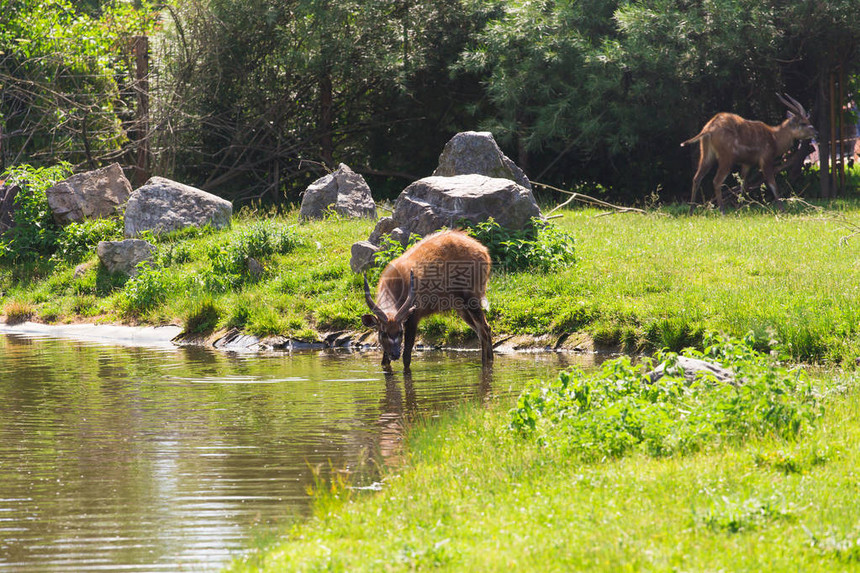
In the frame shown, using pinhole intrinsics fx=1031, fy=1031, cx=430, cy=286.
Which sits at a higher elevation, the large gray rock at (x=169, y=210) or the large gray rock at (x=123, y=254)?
the large gray rock at (x=169, y=210)

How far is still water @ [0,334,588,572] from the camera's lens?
5902 millimetres

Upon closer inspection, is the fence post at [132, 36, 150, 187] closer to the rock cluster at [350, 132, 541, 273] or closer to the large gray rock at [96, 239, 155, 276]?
the large gray rock at [96, 239, 155, 276]

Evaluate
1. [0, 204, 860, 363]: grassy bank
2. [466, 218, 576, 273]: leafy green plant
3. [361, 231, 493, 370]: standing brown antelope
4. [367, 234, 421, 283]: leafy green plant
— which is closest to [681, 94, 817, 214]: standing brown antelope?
[0, 204, 860, 363]: grassy bank

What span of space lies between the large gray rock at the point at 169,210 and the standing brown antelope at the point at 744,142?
368 inches

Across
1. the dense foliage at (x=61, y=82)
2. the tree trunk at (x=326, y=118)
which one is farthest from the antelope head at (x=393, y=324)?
the tree trunk at (x=326, y=118)

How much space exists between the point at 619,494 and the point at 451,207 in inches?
403

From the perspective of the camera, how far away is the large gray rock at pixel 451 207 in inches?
610

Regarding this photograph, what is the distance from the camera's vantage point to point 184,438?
27.4 feet

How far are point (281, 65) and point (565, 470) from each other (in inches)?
845

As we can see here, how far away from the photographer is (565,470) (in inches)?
251

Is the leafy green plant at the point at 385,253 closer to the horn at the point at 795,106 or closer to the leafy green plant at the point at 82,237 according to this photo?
the leafy green plant at the point at 82,237

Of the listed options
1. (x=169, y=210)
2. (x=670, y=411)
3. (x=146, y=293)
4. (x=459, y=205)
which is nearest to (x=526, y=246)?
(x=459, y=205)

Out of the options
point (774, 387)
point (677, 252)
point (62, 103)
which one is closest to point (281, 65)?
point (62, 103)

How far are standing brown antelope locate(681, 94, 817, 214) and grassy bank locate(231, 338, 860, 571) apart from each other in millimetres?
13292
